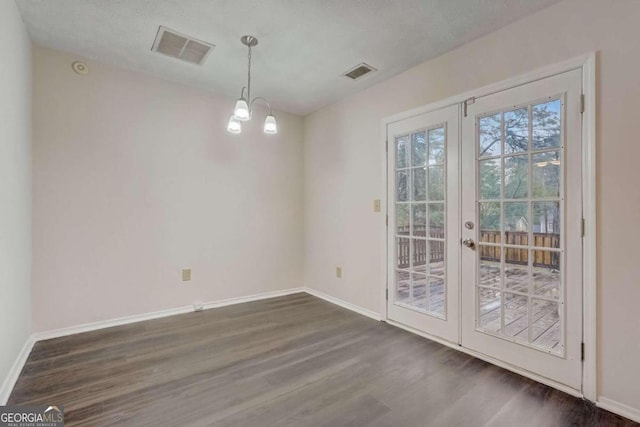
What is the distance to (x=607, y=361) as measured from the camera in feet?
5.89

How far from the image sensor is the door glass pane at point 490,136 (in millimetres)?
2297

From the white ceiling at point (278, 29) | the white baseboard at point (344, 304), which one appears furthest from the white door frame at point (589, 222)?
the white baseboard at point (344, 304)

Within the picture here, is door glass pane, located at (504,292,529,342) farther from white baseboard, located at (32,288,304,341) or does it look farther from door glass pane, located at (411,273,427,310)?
white baseboard, located at (32,288,304,341)

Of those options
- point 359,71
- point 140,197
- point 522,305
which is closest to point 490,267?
point 522,305

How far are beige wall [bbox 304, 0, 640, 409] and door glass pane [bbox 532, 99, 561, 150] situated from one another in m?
0.22

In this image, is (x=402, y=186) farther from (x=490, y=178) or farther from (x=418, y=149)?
(x=490, y=178)

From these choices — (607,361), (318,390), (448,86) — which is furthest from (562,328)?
(448,86)

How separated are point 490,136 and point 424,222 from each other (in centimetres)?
91

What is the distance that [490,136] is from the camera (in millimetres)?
2354

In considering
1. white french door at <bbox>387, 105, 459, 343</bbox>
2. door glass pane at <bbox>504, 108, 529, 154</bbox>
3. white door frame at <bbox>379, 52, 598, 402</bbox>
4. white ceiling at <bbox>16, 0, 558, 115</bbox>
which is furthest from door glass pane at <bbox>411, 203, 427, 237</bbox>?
white ceiling at <bbox>16, 0, 558, 115</bbox>

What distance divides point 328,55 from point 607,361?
2.99 m

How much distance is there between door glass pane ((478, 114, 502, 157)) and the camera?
230 centimetres

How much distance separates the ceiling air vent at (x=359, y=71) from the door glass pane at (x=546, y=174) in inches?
65.6

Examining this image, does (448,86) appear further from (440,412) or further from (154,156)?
(154,156)
